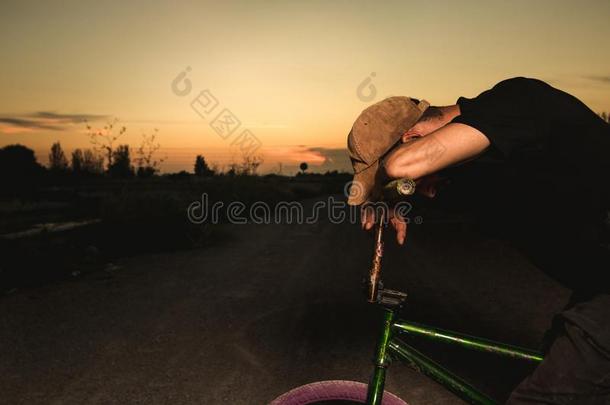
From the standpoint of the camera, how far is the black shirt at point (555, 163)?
1555mm

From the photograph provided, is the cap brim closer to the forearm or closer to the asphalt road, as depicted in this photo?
the forearm

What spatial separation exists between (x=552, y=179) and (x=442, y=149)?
445mm

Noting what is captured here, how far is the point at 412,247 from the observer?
31.7ft

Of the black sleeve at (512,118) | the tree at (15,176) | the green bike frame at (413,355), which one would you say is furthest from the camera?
the tree at (15,176)

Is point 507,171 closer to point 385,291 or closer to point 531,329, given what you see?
point 385,291

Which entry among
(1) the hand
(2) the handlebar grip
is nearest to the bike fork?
(1) the hand

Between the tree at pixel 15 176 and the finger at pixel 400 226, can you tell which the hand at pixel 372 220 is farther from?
the tree at pixel 15 176

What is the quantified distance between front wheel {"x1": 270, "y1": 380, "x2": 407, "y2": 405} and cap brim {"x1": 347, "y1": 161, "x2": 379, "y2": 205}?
0.75 m

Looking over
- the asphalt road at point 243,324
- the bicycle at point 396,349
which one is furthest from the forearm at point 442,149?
the asphalt road at point 243,324

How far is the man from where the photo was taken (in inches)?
57.9

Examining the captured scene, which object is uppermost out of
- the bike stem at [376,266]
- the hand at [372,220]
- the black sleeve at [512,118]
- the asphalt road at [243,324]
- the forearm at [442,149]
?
the black sleeve at [512,118]

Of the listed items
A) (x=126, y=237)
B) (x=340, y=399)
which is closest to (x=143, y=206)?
(x=126, y=237)

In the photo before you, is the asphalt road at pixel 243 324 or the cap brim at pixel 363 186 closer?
the cap brim at pixel 363 186

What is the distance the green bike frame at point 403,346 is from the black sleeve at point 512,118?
455 millimetres
